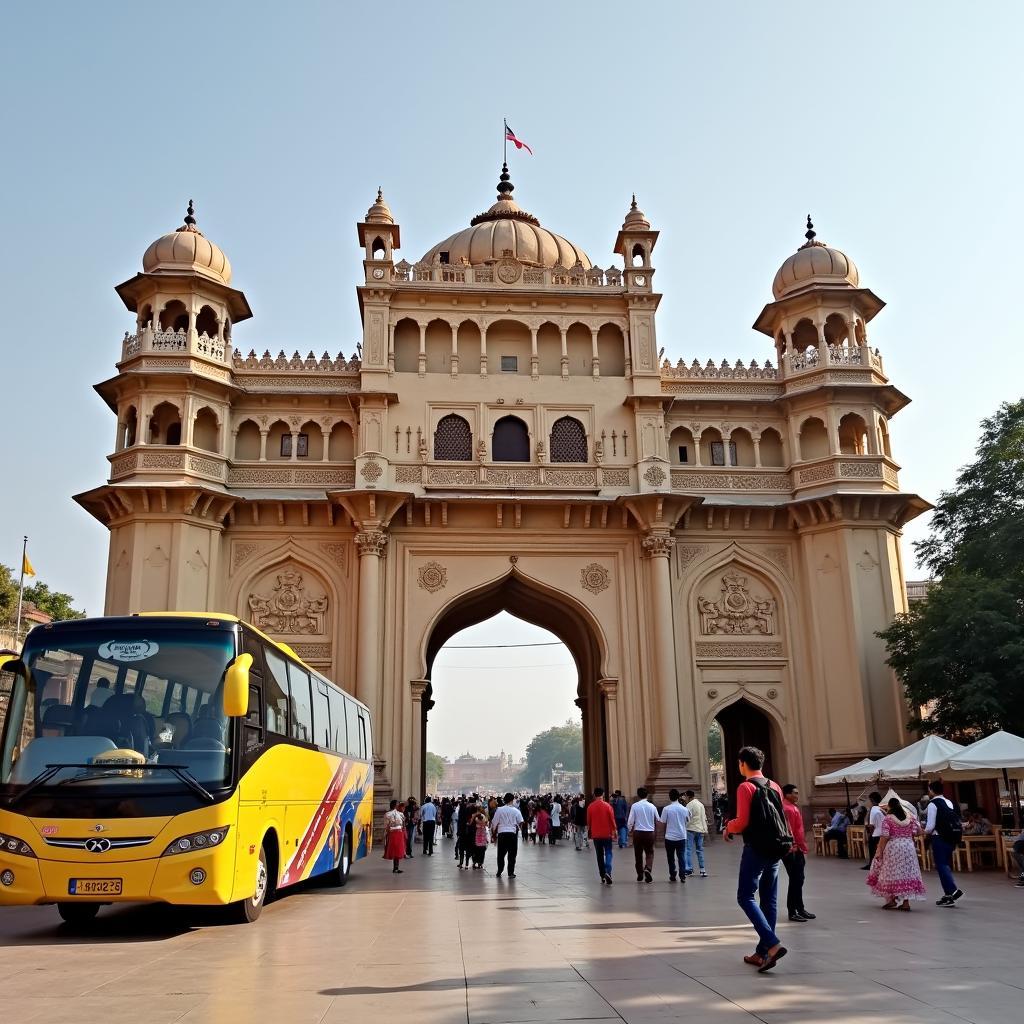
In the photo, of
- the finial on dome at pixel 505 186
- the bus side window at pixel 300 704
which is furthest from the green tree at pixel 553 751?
the bus side window at pixel 300 704

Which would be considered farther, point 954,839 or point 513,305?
point 513,305

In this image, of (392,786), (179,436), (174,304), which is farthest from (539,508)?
(174,304)

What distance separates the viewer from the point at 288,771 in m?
10.9

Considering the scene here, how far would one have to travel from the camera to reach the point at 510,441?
25.5m

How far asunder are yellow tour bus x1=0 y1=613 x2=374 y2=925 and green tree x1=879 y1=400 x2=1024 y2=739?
49.1 feet

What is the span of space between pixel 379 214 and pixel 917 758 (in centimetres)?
1847

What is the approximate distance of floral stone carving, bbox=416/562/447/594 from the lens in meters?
24.3

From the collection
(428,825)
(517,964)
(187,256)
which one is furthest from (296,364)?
(517,964)

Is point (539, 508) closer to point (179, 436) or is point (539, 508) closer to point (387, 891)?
point (179, 436)

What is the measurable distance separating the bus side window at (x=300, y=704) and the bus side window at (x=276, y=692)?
0.29 m

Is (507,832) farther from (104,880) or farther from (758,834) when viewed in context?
(758,834)

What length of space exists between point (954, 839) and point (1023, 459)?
46.7 feet

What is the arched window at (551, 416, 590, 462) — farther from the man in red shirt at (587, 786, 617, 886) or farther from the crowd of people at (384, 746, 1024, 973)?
the man in red shirt at (587, 786, 617, 886)

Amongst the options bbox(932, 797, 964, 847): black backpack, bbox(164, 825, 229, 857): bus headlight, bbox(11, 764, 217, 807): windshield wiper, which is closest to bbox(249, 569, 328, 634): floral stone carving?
bbox(11, 764, 217, 807): windshield wiper
